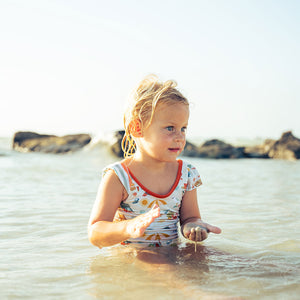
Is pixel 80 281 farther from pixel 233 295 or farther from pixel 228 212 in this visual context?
pixel 228 212

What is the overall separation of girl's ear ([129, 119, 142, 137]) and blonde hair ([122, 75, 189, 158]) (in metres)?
0.02

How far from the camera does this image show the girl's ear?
2.74m

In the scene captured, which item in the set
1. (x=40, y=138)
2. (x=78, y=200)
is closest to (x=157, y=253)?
(x=78, y=200)

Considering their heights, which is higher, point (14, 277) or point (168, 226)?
point (168, 226)

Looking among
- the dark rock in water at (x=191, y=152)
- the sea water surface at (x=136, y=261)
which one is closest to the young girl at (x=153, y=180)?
the sea water surface at (x=136, y=261)

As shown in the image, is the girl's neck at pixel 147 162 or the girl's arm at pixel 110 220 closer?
the girl's arm at pixel 110 220

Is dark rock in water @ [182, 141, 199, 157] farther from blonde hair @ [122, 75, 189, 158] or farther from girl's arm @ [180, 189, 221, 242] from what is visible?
blonde hair @ [122, 75, 189, 158]

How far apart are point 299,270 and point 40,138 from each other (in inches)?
623

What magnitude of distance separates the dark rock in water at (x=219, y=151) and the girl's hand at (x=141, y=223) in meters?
13.2

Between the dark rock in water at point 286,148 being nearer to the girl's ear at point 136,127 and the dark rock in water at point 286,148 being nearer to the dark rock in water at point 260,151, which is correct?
the dark rock in water at point 260,151

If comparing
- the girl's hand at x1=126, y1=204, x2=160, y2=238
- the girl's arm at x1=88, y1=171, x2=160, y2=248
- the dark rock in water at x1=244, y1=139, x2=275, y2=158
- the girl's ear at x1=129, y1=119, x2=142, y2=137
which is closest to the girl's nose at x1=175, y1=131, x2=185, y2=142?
the girl's ear at x1=129, y1=119, x2=142, y2=137

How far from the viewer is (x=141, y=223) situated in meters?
2.10

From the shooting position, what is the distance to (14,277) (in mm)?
2393

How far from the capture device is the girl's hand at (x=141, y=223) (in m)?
2.04
